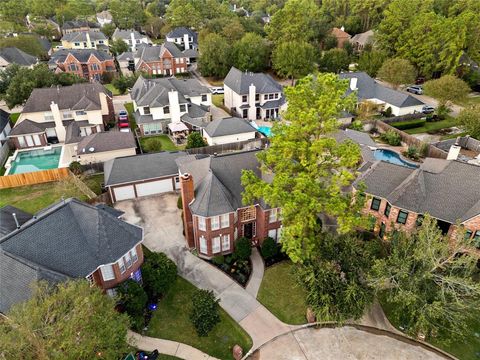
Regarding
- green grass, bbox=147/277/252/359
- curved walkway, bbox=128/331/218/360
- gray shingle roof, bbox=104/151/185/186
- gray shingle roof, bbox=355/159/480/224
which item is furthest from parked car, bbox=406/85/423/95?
curved walkway, bbox=128/331/218/360

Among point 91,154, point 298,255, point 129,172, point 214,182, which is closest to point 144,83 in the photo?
point 91,154

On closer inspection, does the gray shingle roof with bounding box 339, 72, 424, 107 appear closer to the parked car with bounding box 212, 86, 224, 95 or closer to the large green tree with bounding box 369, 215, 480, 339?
the parked car with bounding box 212, 86, 224, 95

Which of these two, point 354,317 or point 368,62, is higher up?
point 368,62

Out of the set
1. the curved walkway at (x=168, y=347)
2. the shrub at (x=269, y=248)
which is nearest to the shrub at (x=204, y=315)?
the curved walkway at (x=168, y=347)

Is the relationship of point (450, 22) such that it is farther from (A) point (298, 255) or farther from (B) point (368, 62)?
(A) point (298, 255)

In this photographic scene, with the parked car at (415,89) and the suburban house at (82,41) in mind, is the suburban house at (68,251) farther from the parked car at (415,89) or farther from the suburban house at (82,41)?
the suburban house at (82,41)

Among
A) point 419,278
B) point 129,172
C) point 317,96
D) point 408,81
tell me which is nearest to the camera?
point 419,278

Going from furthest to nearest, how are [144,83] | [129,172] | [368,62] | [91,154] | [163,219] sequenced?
[368,62]
[144,83]
[91,154]
[129,172]
[163,219]

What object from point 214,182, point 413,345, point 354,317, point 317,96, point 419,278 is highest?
point 317,96
